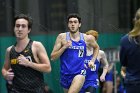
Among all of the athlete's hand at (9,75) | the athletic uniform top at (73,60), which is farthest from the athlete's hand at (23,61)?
the athletic uniform top at (73,60)

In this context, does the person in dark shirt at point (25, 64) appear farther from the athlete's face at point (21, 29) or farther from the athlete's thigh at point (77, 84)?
the athlete's thigh at point (77, 84)

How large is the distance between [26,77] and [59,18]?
555 cm

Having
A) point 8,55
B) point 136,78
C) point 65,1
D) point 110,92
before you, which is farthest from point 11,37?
point 136,78

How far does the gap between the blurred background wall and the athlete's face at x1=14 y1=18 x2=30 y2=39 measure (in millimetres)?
4011

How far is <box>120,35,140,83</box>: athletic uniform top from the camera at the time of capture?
19.2 ft

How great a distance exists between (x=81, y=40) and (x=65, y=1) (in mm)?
2792

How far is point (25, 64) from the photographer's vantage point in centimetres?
625

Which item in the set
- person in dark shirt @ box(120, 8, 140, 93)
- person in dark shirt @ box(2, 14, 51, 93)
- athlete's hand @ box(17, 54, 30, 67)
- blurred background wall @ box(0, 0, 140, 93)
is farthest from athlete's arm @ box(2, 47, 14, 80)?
blurred background wall @ box(0, 0, 140, 93)

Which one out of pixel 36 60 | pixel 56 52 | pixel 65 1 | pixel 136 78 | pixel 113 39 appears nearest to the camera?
pixel 136 78

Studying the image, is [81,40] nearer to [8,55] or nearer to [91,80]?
[91,80]

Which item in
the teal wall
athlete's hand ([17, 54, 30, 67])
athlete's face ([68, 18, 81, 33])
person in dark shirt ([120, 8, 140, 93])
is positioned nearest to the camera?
person in dark shirt ([120, 8, 140, 93])

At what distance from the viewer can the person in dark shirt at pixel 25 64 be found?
6.32 meters

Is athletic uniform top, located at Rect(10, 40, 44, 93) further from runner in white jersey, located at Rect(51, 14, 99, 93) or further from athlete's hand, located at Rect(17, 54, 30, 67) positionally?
runner in white jersey, located at Rect(51, 14, 99, 93)

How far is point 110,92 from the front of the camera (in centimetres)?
1200
